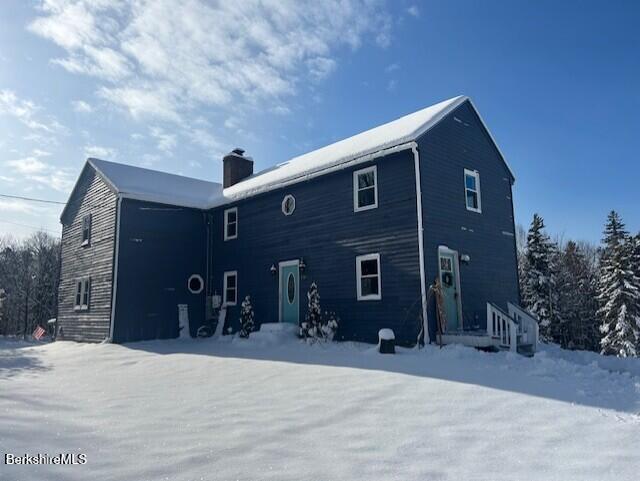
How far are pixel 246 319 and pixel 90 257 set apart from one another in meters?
7.18

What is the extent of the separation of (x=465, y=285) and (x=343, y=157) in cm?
507

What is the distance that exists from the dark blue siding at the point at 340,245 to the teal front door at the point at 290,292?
10.4 inches

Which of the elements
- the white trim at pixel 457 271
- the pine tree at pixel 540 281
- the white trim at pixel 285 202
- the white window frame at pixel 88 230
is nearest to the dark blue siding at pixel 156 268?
the white window frame at pixel 88 230

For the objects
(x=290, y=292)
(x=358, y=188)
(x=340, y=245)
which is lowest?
(x=290, y=292)

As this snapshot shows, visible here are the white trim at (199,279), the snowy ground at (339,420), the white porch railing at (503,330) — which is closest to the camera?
the snowy ground at (339,420)

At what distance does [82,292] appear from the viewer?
18.9 m

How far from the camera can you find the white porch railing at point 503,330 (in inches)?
423

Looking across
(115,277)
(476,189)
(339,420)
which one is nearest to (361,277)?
(476,189)

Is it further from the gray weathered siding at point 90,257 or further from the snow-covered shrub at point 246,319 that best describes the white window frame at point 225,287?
the gray weathered siding at point 90,257

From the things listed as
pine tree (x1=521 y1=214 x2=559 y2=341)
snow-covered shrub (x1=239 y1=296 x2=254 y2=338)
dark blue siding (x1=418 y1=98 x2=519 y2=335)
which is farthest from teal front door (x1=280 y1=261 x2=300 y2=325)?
pine tree (x1=521 y1=214 x2=559 y2=341)

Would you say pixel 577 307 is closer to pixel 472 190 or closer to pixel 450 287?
pixel 472 190

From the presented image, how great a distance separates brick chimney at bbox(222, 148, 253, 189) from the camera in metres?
20.9

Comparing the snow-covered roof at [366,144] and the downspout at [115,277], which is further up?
the snow-covered roof at [366,144]

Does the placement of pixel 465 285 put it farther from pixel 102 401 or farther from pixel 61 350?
pixel 61 350
